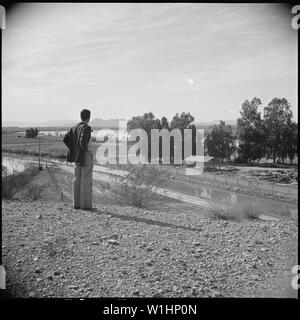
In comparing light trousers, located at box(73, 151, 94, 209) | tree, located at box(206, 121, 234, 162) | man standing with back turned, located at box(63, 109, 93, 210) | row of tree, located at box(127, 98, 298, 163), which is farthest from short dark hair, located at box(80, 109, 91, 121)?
tree, located at box(206, 121, 234, 162)

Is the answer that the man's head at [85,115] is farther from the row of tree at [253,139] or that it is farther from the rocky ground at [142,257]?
the row of tree at [253,139]

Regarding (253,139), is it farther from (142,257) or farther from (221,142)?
(142,257)

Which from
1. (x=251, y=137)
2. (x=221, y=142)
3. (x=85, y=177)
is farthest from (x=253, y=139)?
(x=85, y=177)

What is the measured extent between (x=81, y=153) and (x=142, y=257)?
196cm

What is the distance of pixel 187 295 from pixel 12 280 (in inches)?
58.1

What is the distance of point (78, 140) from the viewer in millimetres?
4613

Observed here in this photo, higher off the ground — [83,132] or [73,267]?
[83,132]

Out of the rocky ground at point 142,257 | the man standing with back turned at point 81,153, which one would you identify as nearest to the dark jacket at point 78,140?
the man standing with back turned at point 81,153

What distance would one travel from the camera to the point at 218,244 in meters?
3.64

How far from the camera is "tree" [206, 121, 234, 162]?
61.8 feet

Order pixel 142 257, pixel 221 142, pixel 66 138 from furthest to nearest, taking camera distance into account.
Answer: pixel 221 142
pixel 66 138
pixel 142 257

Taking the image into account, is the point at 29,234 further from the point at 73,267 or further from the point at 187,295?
the point at 187,295
